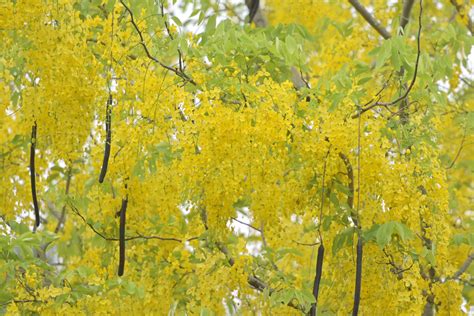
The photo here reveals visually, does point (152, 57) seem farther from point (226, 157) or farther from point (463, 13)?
point (463, 13)

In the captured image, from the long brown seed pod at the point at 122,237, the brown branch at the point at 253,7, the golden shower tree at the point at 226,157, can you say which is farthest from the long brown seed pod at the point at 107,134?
the brown branch at the point at 253,7

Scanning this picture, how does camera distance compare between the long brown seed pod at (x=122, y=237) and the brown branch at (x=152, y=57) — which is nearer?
the brown branch at (x=152, y=57)

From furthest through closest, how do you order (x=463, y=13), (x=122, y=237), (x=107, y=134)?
(x=463, y=13) → (x=122, y=237) → (x=107, y=134)

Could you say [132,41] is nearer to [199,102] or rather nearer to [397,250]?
[199,102]

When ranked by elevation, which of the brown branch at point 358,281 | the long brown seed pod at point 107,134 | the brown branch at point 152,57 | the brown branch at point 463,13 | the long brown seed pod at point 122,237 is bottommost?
the brown branch at point 358,281

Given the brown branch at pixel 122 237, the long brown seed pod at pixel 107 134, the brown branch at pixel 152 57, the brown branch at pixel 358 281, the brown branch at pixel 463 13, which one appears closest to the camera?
the brown branch at pixel 358 281

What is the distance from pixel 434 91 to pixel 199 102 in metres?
1.01

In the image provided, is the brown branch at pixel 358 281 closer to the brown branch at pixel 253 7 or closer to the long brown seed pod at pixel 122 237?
the long brown seed pod at pixel 122 237

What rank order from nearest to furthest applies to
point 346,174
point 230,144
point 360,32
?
point 230,144 → point 346,174 → point 360,32

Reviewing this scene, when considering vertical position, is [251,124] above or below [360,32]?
below

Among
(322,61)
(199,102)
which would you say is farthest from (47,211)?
(199,102)

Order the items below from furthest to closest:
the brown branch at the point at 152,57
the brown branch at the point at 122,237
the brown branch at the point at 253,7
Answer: the brown branch at the point at 253,7 < the brown branch at the point at 122,237 < the brown branch at the point at 152,57

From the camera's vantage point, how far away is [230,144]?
3564 millimetres

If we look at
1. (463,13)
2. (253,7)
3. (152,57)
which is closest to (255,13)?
(253,7)
